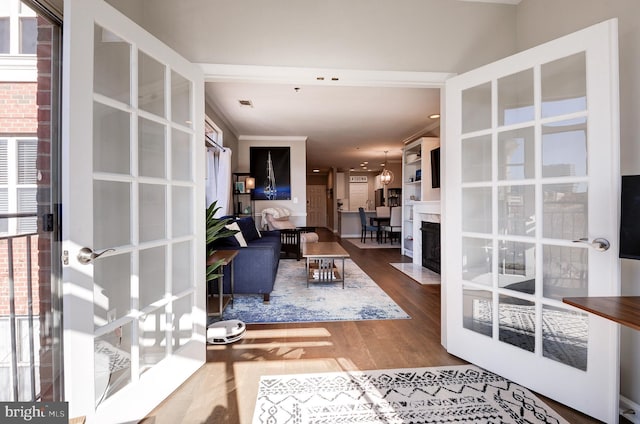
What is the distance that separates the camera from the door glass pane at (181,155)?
5.92 feet

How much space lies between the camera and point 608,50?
147 cm

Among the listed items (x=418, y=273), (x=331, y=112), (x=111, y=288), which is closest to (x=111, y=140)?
(x=111, y=288)

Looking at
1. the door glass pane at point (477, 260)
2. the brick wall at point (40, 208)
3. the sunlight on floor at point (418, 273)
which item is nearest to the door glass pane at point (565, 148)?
the door glass pane at point (477, 260)

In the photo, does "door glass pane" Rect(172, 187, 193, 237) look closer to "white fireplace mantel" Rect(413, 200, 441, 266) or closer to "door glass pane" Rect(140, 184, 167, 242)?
"door glass pane" Rect(140, 184, 167, 242)

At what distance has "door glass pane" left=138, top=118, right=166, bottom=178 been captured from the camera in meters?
1.57

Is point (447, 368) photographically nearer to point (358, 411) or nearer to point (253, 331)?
point (358, 411)

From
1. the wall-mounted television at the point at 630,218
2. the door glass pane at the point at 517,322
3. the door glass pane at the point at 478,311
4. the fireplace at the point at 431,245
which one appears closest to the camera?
the wall-mounted television at the point at 630,218

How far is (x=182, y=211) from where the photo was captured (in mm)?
1875

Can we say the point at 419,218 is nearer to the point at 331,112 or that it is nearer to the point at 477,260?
the point at 331,112

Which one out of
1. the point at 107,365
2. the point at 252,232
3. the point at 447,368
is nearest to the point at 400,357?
the point at 447,368

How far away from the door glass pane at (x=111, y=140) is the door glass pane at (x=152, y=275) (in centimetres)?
47

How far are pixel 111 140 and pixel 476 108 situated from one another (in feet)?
7.39

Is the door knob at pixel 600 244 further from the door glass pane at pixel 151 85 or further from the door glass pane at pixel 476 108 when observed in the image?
the door glass pane at pixel 151 85

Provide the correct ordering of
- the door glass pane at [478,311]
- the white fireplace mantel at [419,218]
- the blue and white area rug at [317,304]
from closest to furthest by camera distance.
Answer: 1. the door glass pane at [478,311]
2. the blue and white area rug at [317,304]
3. the white fireplace mantel at [419,218]
